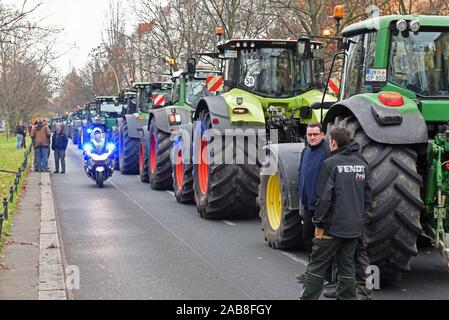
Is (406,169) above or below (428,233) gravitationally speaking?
above

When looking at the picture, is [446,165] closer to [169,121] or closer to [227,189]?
[227,189]

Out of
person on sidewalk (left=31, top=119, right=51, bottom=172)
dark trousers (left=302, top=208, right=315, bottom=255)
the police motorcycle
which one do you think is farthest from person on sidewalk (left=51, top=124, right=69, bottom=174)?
dark trousers (left=302, top=208, right=315, bottom=255)

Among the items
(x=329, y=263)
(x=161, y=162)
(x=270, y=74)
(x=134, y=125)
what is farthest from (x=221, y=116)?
(x=134, y=125)

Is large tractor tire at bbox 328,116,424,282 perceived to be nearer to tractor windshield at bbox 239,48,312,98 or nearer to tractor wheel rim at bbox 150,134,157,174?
tractor windshield at bbox 239,48,312,98

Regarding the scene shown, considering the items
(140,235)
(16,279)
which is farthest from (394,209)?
(140,235)

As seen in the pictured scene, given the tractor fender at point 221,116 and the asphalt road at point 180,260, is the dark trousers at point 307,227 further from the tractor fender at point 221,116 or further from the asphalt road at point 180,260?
the tractor fender at point 221,116

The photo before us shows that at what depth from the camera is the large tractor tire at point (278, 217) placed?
8812 millimetres

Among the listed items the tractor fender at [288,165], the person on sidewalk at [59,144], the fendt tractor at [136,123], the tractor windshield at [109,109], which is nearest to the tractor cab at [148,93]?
the fendt tractor at [136,123]

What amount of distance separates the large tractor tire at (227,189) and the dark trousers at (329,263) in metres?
5.13

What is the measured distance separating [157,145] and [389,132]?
9988mm

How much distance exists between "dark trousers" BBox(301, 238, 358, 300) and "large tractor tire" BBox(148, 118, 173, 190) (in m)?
10.3

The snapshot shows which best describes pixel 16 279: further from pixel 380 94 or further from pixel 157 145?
pixel 157 145
